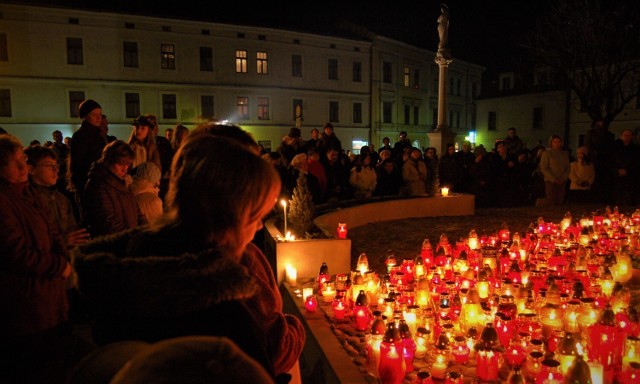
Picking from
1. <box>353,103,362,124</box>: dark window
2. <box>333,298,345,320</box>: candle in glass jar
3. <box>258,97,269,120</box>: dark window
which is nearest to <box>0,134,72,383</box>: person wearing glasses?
<box>333,298,345,320</box>: candle in glass jar

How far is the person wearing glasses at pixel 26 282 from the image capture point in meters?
2.88

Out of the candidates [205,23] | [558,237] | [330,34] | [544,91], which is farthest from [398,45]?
[558,237]

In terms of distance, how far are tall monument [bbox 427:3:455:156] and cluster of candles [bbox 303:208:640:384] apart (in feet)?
35.2

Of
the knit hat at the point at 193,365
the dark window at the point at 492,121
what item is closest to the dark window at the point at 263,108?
the dark window at the point at 492,121

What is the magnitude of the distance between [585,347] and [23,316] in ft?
11.2

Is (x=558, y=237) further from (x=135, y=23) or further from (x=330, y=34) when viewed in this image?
(x=330, y=34)

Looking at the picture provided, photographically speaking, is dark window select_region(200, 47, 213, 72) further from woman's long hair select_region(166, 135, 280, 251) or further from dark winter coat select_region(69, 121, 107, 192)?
woman's long hair select_region(166, 135, 280, 251)

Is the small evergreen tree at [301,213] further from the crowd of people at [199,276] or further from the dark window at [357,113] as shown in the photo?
the dark window at [357,113]

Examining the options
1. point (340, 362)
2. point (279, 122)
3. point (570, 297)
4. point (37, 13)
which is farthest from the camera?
point (279, 122)

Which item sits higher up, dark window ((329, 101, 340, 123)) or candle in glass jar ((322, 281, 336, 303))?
dark window ((329, 101, 340, 123))

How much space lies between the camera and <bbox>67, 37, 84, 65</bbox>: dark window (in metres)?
28.6

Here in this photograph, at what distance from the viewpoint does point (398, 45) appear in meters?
38.9

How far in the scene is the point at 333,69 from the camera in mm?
36094

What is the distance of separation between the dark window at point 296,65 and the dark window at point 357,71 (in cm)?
446
